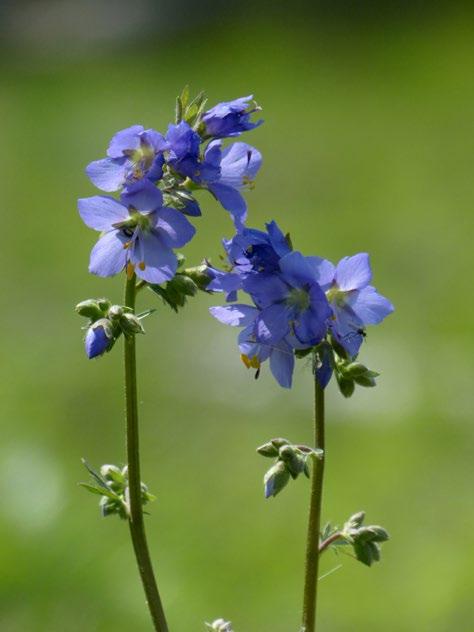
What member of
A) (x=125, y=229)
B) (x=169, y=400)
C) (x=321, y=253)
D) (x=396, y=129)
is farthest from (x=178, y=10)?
(x=125, y=229)

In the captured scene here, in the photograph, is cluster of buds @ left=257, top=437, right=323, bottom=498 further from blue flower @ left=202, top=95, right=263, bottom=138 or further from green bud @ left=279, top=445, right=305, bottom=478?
blue flower @ left=202, top=95, right=263, bottom=138

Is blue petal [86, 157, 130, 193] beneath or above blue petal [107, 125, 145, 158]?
beneath

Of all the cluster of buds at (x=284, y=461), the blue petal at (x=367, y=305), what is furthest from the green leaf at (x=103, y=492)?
the blue petal at (x=367, y=305)

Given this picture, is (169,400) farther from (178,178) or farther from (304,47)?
(304,47)

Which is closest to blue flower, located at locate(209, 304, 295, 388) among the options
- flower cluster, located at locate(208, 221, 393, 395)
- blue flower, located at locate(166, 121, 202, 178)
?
flower cluster, located at locate(208, 221, 393, 395)

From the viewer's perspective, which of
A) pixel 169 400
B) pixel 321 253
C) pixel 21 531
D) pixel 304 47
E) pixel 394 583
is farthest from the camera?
pixel 304 47

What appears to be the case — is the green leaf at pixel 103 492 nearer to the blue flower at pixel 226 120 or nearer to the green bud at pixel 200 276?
the green bud at pixel 200 276
